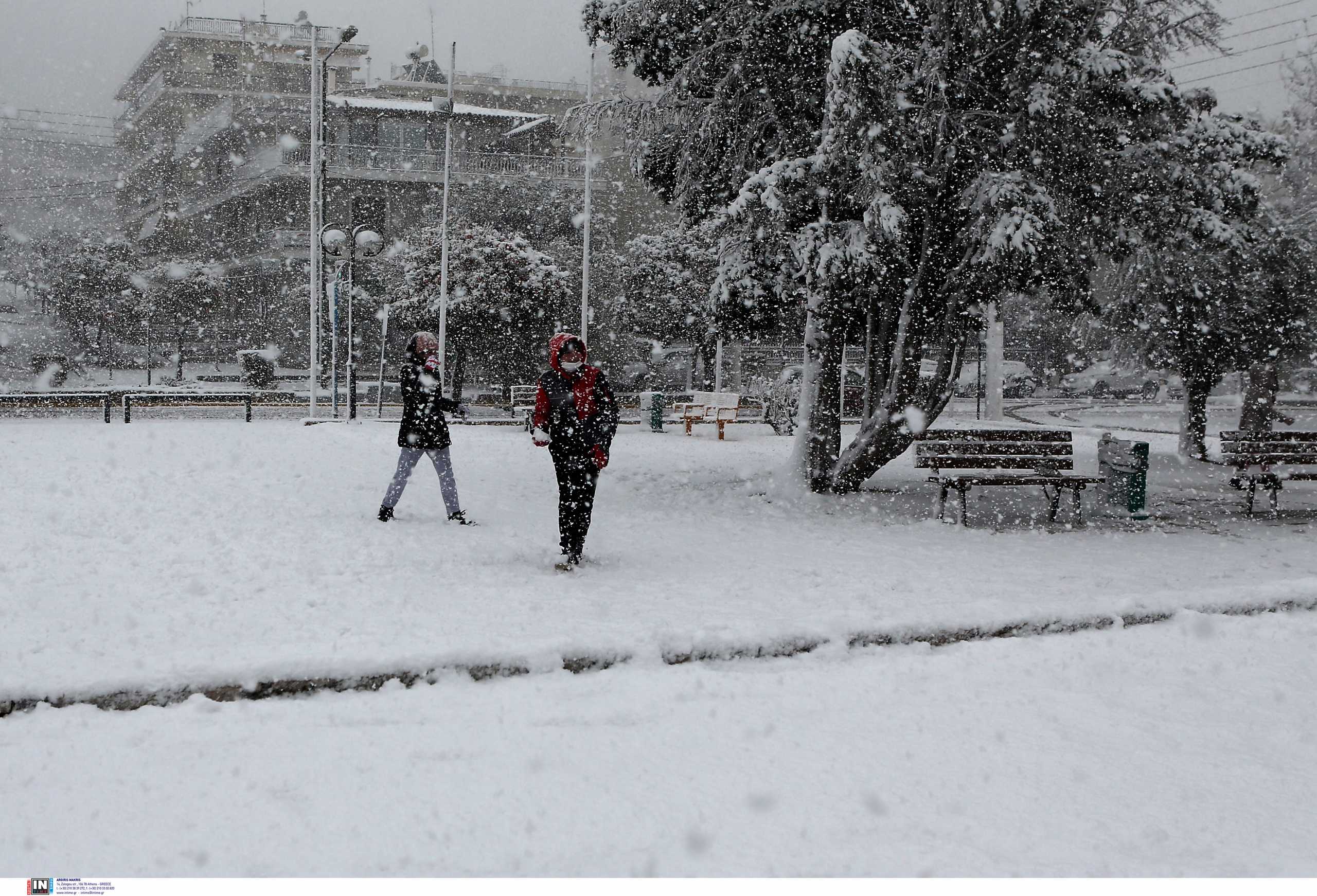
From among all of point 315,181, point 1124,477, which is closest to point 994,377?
point 1124,477

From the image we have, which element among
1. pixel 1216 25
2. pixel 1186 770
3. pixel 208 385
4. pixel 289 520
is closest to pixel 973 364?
pixel 208 385

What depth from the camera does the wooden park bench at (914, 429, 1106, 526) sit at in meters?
10.5

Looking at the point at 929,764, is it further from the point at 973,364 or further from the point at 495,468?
the point at 973,364

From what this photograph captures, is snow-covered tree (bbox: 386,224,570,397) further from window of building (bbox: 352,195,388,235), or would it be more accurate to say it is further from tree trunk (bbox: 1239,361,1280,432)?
tree trunk (bbox: 1239,361,1280,432)

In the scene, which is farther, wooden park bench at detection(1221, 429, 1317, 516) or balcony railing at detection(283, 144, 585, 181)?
balcony railing at detection(283, 144, 585, 181)

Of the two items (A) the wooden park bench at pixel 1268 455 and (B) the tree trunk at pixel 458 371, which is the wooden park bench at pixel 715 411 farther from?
(A) the wooden park bench at pixel 1268 455

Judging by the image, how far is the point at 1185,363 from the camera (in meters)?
16.9

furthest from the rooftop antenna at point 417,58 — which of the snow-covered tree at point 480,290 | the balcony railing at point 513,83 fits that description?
the snow-covered tree at point 480,290

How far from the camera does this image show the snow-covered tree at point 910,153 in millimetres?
10508

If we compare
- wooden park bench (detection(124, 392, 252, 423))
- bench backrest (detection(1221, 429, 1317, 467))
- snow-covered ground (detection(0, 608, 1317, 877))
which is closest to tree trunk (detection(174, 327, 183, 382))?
wooden park bench (detection(124, 392, 252, 423))

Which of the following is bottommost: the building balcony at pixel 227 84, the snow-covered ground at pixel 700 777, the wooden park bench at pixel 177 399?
the snow-covered ground at pixel 700 777

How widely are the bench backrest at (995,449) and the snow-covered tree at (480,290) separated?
22.5 m

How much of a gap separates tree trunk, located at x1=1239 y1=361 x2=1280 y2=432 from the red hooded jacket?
43.6ft

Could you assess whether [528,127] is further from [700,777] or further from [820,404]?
[700,777]
